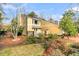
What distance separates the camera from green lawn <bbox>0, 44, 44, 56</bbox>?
8.98 ft

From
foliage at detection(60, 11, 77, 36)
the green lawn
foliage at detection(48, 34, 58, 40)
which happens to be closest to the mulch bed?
the green lawn

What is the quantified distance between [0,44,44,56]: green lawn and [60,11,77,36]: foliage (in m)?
0.30

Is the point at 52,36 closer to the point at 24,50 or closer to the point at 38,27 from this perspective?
the point at 38,27

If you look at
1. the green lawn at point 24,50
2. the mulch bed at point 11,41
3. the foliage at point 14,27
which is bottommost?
the green lawn at point 24,50

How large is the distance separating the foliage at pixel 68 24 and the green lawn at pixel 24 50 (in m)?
0.30

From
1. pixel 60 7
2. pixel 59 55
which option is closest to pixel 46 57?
pixel 59 55

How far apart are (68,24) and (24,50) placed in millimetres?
484

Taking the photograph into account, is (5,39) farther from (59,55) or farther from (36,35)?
(59,55)

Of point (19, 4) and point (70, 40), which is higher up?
point (19, 4)

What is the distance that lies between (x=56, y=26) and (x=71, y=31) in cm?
15

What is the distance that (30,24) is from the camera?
109 inches

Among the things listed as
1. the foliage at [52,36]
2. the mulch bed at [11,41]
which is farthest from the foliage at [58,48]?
the mulch bed at [11,41]

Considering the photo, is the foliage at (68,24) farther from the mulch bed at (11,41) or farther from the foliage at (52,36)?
the mulch bed at (11,41)

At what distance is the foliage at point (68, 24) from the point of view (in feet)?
9.00
